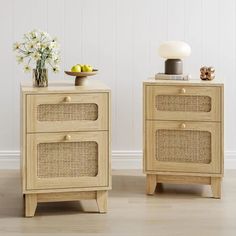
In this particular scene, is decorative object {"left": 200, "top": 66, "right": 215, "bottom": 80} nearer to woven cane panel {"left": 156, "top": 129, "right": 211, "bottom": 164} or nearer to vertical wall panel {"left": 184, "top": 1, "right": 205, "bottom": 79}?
woven cane panel {"left": 156, "top": 129, "right": 211, "bottom": 164}

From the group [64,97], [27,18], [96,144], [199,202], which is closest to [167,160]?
[199,202]

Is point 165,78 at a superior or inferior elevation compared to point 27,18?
inferior

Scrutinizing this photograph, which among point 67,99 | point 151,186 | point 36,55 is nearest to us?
point 67,99

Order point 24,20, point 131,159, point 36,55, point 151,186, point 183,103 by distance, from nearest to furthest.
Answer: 1. point 36,55
2. point 183,103
3. point 151,186
4. point 24,20
5. point 131,159

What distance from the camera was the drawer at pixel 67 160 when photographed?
3.36m

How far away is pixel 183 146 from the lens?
3807 millimetres

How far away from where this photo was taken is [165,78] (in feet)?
12.8

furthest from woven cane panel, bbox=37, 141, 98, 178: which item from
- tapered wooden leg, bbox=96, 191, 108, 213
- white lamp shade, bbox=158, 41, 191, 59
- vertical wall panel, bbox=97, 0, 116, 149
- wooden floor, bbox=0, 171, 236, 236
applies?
vertical wall panel, bbox=97, 0, 116, 149

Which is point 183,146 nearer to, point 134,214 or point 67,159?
point 134,214

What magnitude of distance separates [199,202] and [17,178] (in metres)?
1.21

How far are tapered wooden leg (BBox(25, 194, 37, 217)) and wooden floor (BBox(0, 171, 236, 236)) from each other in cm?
4

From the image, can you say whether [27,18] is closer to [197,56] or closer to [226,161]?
[197,56]

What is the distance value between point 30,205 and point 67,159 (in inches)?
11.6

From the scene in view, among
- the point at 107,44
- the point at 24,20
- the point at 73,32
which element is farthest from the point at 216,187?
the point at 24,20
